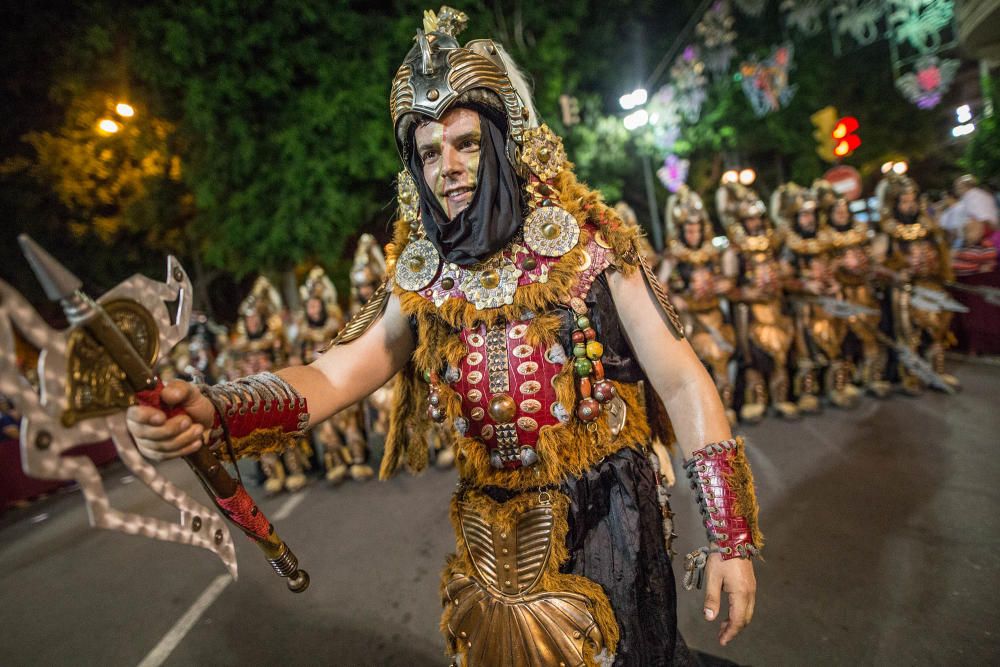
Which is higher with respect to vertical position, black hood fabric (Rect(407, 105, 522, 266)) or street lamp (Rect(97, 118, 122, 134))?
street lamp (Rect(97, 118, 122, 134))

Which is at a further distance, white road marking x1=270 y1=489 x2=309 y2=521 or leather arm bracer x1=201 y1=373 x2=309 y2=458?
white road marking x1=270 y1=489 x2=309 y2=521

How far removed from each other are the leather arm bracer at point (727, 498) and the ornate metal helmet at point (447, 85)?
114 cm

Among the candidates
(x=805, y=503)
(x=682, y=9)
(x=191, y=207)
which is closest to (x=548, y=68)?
(x=682, y=9)

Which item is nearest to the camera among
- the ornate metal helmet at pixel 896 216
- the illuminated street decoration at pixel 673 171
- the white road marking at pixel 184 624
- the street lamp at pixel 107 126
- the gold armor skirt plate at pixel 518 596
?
the gold armor skirt plate at pixel 518 596

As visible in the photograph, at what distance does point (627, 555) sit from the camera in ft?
5.25

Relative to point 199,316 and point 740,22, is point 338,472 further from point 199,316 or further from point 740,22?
point 740,22

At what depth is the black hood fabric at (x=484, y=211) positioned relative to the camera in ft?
5.34

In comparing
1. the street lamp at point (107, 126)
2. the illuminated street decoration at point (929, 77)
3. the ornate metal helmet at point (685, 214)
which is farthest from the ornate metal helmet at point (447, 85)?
the illuminated street decoration at point (929, 77)

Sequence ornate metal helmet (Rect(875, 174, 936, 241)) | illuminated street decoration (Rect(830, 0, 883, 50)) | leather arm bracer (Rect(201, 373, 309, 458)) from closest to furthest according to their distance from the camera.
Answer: leather arm bracer (Rect(201, 373, 309, 458)), ornate metal helmet (Rect(875, 174, 936, 241)), illuminated street decoration (Rect(830, 0, 883, 50))

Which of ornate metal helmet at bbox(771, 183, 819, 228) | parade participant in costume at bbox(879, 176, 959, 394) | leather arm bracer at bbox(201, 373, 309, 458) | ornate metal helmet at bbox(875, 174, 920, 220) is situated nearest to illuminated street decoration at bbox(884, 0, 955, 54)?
ornate metal helmet at bbox(875, 174, 920, 220)

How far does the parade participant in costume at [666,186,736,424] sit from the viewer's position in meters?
5.93

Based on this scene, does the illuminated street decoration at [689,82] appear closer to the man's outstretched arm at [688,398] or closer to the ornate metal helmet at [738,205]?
the ornate metal helmet at [738,205]

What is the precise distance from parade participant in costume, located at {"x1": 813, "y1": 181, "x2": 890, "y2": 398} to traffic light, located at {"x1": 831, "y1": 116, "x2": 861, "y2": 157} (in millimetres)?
6560

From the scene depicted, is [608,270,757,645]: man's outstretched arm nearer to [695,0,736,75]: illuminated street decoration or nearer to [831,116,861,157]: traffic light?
[831,116,861,157]: traffic light
